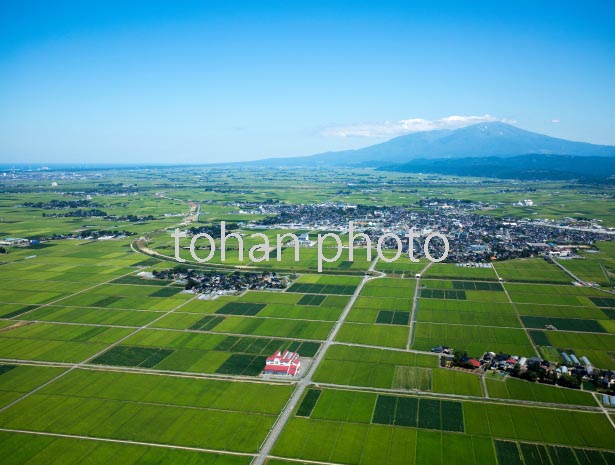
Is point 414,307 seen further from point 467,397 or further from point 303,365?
point 467,397

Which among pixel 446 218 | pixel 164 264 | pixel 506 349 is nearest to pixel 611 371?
pixel 506 349

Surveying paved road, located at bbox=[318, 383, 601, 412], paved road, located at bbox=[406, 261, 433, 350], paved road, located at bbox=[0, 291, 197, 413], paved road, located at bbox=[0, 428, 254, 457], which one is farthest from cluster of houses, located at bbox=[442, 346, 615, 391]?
paved road, located at bbox=[0, 291, 197, 413]

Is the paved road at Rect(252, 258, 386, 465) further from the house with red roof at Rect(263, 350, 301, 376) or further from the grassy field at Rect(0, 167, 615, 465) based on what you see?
the house with red roof at Rect(263, 350, 301, 376)

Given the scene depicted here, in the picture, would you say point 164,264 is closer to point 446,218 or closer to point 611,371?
point 611,371

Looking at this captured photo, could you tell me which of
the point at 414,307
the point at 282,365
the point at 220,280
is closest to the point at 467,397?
the point at 282,365

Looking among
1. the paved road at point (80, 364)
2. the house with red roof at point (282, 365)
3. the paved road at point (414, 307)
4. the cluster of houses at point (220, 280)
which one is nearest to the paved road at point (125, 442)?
the paved road at point (80, 364)

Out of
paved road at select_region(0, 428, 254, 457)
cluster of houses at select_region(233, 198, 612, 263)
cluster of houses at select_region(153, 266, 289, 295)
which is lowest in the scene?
paved road at select_region(0, 428, 254, 457)

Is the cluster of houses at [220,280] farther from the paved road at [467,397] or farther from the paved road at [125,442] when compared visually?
the paved road at [125,442]

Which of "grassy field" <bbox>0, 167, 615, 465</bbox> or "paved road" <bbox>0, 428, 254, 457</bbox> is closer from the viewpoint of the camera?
"paved road" <bbox>0, 428, 254, 457</bbox>
